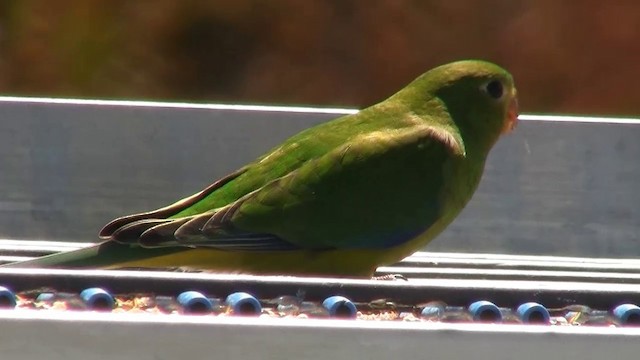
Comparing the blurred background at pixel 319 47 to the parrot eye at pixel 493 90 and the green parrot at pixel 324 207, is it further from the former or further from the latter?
the green parrot at pixel 324 207

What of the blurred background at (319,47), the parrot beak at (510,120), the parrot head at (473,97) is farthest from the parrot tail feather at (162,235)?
the blurred background at (319,47)

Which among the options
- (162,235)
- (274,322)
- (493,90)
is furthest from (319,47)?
(274,322)

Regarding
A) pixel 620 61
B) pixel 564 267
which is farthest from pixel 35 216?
pixel 620 61

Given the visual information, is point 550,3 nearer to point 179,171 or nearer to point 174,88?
point 174,88

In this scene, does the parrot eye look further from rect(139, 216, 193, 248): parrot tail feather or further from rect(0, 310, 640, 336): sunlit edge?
rect(0, 310, 640, 336): sunlit edge

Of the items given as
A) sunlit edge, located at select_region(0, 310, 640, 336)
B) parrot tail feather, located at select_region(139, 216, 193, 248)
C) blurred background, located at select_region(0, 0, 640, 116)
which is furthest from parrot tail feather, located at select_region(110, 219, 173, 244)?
blurred background, located at select_region(0, 0, 640, 116)

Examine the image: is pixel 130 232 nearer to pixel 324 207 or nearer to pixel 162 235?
pixel 162 235

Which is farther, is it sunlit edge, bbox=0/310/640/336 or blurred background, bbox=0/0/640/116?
blurred background, bbox=0/0/640/116
